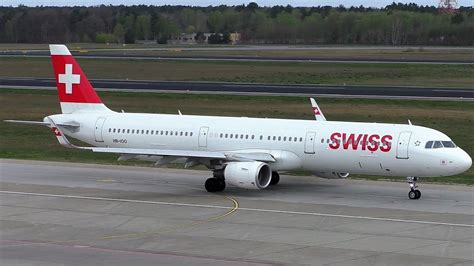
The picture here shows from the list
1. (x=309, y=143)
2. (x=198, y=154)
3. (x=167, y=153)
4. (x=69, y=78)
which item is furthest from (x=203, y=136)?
(x=69, y=78)

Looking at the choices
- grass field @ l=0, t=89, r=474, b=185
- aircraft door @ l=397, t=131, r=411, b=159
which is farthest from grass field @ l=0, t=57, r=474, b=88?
aircraft door @ l=397, t=131, r=411, b=159

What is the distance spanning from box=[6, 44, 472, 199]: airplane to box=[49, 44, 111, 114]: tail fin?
1.81 ft

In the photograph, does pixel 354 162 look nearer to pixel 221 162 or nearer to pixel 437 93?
pixel 221 162

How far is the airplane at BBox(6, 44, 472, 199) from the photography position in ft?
118

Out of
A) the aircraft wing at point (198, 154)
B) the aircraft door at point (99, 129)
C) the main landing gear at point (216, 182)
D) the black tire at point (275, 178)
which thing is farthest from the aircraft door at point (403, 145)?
the aircraft door at point (99, 129)

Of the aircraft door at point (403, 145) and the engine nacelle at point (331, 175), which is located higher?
the aircraft door at point (403, 145)

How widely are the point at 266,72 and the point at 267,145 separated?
226 ft

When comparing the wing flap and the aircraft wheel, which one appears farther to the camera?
the wing flap

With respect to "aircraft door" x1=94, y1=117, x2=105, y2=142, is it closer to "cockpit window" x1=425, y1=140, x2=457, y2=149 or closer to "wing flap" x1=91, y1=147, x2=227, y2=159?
"wing flap" x1=91, y1=147, x2=227, y2=159

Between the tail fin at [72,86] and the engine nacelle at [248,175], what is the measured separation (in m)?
9.24

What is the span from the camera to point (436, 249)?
27141 millimetres

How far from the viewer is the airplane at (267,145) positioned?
36000 millimetres

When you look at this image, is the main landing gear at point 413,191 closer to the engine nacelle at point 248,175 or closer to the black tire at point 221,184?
the engine nacelle at point 248,175

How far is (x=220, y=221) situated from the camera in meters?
31.7
